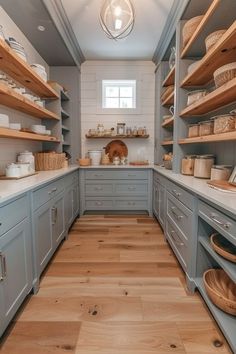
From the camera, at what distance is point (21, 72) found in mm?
2289

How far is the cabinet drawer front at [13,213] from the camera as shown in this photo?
4.24ft

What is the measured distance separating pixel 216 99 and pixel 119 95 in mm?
2613

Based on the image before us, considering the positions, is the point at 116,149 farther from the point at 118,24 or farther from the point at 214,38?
the point at 214,38

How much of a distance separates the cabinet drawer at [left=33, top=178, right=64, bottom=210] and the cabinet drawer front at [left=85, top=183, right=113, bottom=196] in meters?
1.24

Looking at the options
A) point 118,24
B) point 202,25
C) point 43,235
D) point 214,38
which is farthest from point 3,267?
point 202,25

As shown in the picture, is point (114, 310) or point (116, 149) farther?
point (116, 149)

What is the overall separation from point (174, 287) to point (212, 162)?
4.05 ft

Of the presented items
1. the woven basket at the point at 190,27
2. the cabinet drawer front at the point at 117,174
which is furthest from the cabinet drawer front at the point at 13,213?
the woven basket at the point at 190,27

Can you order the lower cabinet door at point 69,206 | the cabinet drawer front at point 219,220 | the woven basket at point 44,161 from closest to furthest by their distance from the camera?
the cabinet drawer front at point 219,220
the lower cabinet door at point 69,206
the woven basket at point 44,161

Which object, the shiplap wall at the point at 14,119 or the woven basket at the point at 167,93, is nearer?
the shiplap wall at the point at 14,119

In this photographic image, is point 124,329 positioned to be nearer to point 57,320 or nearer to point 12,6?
point 57,320

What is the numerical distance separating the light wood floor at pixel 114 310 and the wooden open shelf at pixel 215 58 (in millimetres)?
1937

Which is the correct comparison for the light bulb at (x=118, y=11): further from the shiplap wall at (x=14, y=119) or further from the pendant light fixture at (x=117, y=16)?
the shiplap wall at (x=14, y=119)

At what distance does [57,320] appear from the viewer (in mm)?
1511
